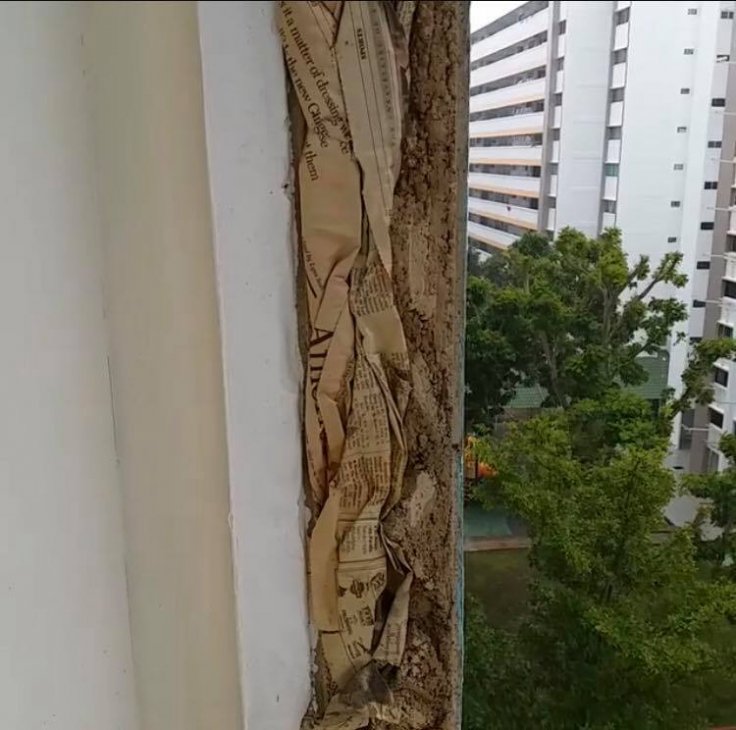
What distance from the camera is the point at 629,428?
0.89 meters

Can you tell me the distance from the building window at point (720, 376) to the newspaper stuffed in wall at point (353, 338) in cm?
39

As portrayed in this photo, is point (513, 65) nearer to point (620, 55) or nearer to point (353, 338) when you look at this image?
point (620, 55)

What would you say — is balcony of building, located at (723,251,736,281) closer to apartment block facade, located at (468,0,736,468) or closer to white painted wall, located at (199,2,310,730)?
apartment block facade, located at (468,0,736,468)

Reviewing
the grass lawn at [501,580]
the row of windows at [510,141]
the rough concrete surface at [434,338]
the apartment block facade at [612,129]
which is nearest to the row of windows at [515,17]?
the apartment block facade at [612,129]

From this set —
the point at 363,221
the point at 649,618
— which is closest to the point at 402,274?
the point at 363,221

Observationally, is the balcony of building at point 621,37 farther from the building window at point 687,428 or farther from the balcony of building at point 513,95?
the building window at point 687,428

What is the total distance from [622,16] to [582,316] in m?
0.31

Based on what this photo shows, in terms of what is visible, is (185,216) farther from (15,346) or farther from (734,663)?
(734,663)

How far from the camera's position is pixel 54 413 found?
2.19ft

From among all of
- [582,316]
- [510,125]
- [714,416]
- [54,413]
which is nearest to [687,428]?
[714,416]

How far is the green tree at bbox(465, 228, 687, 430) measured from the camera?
887 millimetres

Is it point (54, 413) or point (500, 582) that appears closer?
point (54, 413)

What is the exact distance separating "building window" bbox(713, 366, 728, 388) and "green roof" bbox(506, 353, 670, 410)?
0.05 meters

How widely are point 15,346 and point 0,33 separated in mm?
215
